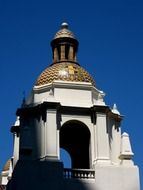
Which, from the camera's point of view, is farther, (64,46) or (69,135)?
(64,46)

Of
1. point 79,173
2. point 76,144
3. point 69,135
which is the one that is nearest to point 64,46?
point 69,135

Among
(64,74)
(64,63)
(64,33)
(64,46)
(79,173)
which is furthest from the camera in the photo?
(64,33)

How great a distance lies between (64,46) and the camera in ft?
83.3

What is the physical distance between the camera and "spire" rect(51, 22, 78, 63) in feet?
82.7

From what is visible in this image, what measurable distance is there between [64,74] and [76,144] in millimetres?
3588

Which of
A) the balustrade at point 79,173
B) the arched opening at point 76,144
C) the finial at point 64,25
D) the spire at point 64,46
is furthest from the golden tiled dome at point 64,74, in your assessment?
the balustrade at point 79,173

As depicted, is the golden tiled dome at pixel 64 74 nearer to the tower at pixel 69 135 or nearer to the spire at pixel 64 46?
the tower at pixel 69 135

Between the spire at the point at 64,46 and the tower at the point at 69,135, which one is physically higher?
the spire at the point at 64,46

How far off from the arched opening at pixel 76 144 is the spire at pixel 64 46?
10.6 ft

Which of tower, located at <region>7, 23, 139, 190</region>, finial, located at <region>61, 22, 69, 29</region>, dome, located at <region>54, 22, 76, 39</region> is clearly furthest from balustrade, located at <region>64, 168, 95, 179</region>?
finial, located at <region>61, 22, 69, 29</region>

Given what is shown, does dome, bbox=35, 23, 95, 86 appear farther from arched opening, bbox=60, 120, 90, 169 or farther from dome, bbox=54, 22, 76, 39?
Answer: arched opening, bbox=60, 120, 90, 169

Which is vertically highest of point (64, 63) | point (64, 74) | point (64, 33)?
point (64, 33)

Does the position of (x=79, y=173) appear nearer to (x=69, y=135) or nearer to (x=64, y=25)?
(x=69, y=135)

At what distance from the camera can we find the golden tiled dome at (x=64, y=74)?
941 inches
